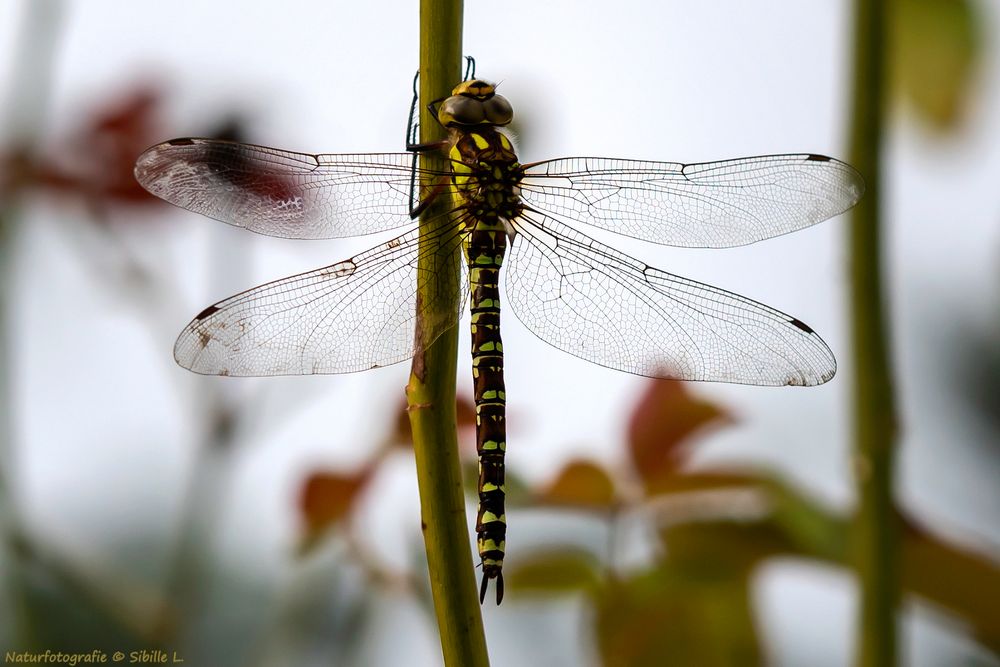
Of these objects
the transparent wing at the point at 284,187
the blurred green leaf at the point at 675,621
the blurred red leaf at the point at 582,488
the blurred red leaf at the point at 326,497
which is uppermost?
the transparent wing at the point at 284,187

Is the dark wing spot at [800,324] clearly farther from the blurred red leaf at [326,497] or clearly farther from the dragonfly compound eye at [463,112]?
the blurred red leaf at [326,497]

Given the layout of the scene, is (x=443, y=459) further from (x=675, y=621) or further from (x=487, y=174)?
(x=675, y=621)

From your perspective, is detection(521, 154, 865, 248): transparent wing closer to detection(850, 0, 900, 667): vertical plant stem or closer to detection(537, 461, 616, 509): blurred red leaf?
detection(850, 0, 900, 667): vertical plant stem

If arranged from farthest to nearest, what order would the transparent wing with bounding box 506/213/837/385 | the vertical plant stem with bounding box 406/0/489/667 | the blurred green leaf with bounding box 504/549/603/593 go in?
1. the blurred green leaf with bounding box 504/549/603/593
2. the transparent wing with bounding box 506/213/837/385
3. the vertical plant stem with bounding box 406/0/489/667

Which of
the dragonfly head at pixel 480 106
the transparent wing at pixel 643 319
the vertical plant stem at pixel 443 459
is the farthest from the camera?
the transparent wing at pixel 643 319

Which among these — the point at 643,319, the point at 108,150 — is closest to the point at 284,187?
the point at 643,319

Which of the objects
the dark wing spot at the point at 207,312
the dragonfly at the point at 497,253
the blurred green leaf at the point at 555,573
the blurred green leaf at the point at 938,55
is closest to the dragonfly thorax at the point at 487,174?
the dragonfly at the point at 497,253

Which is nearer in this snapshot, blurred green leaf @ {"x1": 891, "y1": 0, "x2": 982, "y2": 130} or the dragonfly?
the dragonfly

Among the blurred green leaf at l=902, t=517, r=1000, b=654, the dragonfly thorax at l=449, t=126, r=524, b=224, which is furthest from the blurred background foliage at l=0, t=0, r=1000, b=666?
the dragonfly thorax at l=449, t=126, r=524, b=224
